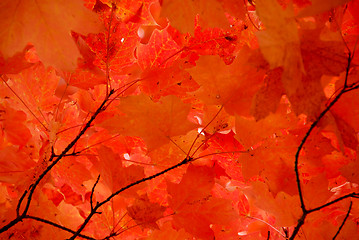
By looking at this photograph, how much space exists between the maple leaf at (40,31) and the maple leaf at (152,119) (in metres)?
0.15

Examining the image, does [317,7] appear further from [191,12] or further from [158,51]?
[158,51]

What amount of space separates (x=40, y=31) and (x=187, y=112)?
0.33 metres

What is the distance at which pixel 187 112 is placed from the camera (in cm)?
73

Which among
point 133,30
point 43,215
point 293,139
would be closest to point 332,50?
point 293,139

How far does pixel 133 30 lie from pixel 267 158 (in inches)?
18.8

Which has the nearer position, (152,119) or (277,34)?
(277,34)

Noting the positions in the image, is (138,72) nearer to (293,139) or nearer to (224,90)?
(224,90)

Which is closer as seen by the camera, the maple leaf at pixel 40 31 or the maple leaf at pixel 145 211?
the maple leaf at pixel 40 31

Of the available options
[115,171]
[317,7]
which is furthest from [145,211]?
[317,7]

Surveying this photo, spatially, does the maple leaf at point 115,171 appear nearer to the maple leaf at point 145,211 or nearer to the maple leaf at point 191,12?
the maple leaf at point 145,211

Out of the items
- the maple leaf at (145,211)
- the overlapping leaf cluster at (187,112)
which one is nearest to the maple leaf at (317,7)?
the overlapping leaf cluster at (187,112)

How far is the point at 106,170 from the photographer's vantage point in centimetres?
81

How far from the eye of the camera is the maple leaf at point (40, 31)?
659 mm

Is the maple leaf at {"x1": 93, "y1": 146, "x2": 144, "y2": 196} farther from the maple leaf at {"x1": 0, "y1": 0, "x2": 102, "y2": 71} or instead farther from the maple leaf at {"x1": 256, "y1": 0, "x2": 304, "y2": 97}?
the maple leaf at {"x1": 256, "y1": 0, "x2": 304, "y2": 97}
